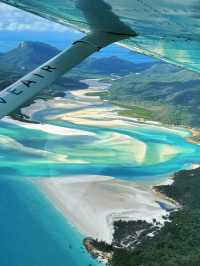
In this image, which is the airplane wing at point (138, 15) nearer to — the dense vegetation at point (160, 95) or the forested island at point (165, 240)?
the forested island at point (165, 240)

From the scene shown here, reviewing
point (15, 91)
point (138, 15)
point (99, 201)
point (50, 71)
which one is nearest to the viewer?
point (15, 91)

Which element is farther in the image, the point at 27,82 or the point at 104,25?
the point at 104,25

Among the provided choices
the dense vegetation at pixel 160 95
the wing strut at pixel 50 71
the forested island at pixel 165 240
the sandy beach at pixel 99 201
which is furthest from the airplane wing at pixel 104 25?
the dense vegetation at pixel 160 95

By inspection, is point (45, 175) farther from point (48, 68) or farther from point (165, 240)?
point (48, 68)

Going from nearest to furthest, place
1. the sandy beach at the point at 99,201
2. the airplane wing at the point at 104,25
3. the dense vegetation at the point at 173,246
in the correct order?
the airplane wing at the point at 104,25 → the dense vegetation at the point at 173,246 → the sandy beach at the point at 99,201

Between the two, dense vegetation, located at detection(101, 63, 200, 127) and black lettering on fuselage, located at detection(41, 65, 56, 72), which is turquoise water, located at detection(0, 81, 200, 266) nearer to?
dense vegetation, located at detection(101, 63, 200, 127)

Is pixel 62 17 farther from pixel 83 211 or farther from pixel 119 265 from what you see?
pixel 83 211

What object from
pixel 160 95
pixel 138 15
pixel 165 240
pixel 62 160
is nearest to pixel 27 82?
pixel 138 15

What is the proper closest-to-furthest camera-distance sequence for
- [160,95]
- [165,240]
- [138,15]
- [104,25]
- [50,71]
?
1. [50,71]
2. [138,15]
3. [104,25]
4. [165,240]
5. [160,95]
